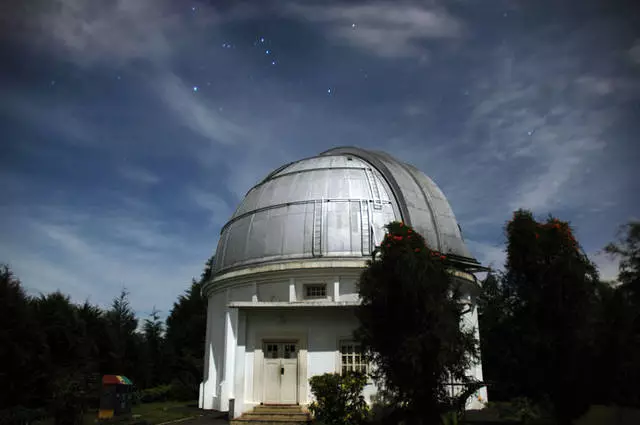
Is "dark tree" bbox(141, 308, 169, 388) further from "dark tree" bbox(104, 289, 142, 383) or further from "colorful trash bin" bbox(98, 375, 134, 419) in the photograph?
"colorful trash bin" bbox(98, 375, 134, 419)

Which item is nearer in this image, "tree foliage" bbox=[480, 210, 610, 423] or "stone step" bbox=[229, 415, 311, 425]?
"tree foliage" bbox=[480, 210, 610, 423]

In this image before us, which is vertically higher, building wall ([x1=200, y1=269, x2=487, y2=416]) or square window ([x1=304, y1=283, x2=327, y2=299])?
square window ([x1=304, y1=283, x2=327, y2=299])

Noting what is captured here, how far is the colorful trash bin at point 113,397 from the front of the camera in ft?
53.6

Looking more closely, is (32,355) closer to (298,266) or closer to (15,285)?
(15,285)

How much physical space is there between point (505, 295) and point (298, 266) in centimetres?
854

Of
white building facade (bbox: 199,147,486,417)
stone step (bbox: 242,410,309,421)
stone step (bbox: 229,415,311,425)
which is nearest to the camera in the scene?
stone step (bbox: 229,415,311,425)

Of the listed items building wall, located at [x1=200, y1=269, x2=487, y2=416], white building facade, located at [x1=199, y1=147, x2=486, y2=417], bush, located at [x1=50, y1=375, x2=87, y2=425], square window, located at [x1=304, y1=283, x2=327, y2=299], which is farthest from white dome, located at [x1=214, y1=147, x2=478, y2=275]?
bush, located at [x1=50, y1=375, x2=87, y2=425]

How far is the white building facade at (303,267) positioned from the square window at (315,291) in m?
0.04

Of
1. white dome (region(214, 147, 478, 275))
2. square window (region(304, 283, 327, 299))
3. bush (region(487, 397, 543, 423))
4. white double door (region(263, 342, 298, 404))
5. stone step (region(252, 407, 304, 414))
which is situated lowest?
stone step (region(252, 407, 304, 414))

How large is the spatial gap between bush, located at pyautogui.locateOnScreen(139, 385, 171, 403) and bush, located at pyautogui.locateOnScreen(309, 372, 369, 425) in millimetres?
16065

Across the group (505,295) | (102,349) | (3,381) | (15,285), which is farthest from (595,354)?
(102,349)

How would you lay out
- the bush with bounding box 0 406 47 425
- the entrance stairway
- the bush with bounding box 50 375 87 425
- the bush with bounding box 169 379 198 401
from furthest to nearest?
the bush with bounding box 169 379 198 401 < the entrance stairway < the bush with bounding box 0 406 47 425 < the bush with bounding box 50 375 87 425

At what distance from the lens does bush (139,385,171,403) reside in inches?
1037

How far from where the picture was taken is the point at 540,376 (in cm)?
1036
